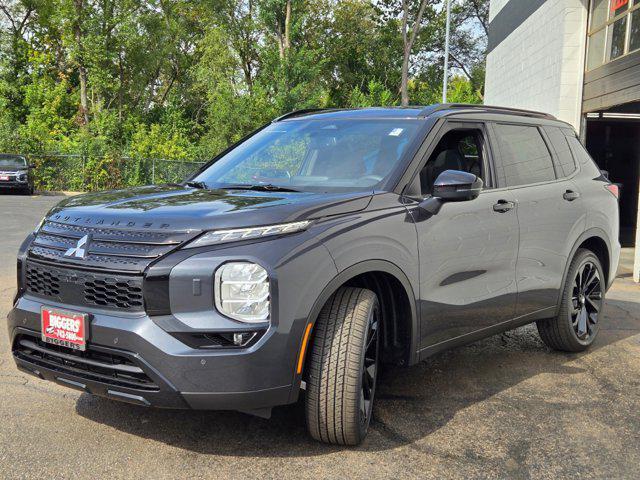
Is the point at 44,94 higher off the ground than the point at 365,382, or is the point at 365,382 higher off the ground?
the point at 44,94

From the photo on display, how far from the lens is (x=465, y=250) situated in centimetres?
406

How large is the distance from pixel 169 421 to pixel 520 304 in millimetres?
2430

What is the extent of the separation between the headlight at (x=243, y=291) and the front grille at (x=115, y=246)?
0.25 m

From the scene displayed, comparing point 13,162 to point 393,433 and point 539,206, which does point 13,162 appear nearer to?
point 539,206

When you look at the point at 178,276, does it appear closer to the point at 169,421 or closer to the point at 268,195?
the point at 268,195

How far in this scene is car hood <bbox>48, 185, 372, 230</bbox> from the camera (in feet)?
10.2

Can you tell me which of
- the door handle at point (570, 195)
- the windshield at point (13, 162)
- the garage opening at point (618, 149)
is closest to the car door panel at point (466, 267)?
the door handle at point (570, 195)

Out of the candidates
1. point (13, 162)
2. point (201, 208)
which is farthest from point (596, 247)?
point (13, 162)

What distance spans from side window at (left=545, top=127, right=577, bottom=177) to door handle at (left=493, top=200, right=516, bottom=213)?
35.2 inches

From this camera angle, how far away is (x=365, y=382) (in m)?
3.55

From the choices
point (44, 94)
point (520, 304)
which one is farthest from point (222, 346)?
point (44, 94)

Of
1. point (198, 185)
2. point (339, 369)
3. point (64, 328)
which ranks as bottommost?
point (339, 369)

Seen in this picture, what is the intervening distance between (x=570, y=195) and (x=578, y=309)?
0.95 metres

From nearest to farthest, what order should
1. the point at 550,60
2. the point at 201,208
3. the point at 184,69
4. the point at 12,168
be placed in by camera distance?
the point at 201,208 → the point at 550,60 → the point at 12,168 → the point at 184,69
